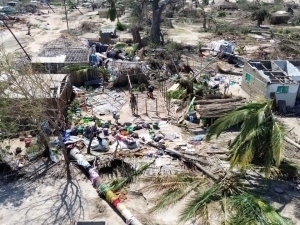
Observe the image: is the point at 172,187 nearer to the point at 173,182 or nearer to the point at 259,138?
the point at 173,182

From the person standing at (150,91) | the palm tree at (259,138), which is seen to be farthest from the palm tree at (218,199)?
the person standing at (150,91)

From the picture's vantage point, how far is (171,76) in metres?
20.7

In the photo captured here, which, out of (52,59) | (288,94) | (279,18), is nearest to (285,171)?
(288,94)

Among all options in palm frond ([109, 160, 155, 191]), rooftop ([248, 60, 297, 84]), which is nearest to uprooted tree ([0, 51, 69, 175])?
palm frond ([109, 160, 155, 191])

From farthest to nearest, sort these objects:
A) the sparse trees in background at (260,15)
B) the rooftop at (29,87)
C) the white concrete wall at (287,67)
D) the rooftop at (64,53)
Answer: the sparse trees in background at (260,15), the rooftop at (64,53), the white concrete wall at (287,67), the rooftop at (29,87)

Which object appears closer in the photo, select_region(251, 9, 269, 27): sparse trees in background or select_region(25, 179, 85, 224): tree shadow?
select_region(25, 179, 85, 224): tree shadow

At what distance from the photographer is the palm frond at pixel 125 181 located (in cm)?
1133

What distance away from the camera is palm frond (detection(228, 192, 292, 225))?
29.2ft

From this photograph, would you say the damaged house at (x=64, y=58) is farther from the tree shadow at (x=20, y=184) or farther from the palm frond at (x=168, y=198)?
the palm frond at (x=168, y=198)

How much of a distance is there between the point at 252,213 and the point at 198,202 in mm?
1494

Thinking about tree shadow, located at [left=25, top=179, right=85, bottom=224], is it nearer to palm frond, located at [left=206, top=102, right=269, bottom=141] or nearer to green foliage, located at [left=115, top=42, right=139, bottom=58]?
palm frond, located at [left=206, top=102, right=269, bottom=141]

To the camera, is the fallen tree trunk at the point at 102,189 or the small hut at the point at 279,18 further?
the small hut at the point at 279,18

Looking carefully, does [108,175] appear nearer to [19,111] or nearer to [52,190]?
[52,190]

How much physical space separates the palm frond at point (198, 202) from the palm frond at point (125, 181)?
2177mm
